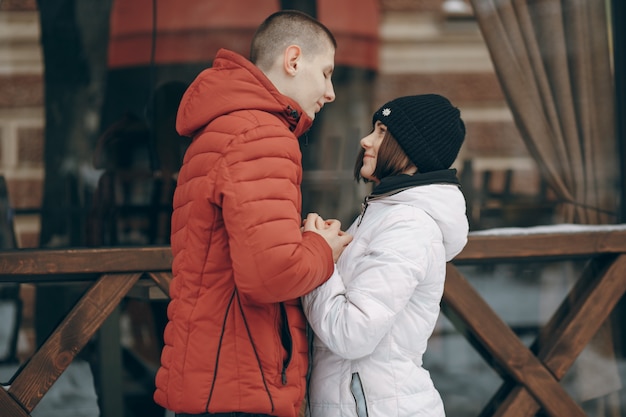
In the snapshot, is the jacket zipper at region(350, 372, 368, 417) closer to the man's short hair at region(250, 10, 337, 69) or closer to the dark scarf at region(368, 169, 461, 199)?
the dark scarf at region(368, 169, 461, 199)

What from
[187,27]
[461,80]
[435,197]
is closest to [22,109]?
[187,27]

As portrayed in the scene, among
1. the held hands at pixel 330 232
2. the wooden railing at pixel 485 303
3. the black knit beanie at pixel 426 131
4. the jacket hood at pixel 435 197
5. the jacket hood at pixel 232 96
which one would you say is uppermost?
the jacket hood at pixel 232 96

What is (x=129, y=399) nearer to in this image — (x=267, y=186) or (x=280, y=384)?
(x=280, y=384)

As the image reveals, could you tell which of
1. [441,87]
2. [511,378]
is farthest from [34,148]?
[511,378]

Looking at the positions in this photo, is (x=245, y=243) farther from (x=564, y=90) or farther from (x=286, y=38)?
(x=564, y=90)

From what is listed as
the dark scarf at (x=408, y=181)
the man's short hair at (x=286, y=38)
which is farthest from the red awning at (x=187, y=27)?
the dark scarf at (x=408, y=181)

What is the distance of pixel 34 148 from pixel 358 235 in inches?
77.8

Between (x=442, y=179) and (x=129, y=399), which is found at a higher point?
(x=442, y=179)

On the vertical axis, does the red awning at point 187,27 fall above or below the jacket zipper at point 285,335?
above

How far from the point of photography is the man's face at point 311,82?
2.11 m

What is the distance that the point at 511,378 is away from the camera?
11.7 feet

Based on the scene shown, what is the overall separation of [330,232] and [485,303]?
1.55m

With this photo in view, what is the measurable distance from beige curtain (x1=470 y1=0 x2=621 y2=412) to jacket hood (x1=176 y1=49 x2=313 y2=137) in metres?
1.91

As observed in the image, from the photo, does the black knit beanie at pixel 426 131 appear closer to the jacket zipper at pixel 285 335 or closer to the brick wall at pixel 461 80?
the jacket zipper at pixel 285 335
